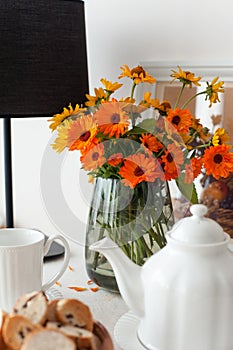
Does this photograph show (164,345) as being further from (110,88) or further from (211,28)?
(211,28)

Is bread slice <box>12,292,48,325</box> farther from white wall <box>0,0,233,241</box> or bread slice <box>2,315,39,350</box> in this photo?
white wall <box>0,0,233,241</box>

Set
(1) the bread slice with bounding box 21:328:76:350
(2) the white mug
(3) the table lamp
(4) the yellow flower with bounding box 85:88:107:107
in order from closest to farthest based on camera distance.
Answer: (1) the bread slice with bounding box 21:328:76:350 → (2) the white mug → (4) the yellow flower with bounding box 85:88:107:107 → (3) the table lamp

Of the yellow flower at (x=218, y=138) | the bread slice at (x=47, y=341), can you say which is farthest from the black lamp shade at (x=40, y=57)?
the bread slice at (x=47, y=341)

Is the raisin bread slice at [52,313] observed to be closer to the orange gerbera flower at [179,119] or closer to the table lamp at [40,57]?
the orange gerbera flower at [179,119]

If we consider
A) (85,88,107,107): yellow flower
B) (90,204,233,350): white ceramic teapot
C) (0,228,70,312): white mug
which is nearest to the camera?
(90,204,233,350): white ceramic teapot

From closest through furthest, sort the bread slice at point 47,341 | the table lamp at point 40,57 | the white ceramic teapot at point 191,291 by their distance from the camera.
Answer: the bread slice at point 47,341 → the white ceramic teapot at point 191,291 → the table lamp at point 40,57

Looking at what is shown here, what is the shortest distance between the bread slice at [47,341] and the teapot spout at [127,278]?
192 millimetres

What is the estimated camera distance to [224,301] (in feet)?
2.39

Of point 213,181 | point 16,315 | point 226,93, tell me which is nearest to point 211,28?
point 226,93

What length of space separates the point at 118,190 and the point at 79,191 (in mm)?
543

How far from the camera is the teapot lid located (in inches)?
29.3

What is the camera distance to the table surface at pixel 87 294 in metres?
0.93

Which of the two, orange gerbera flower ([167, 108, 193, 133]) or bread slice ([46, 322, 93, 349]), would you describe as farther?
orange gerbera flower ([167, 108, 193, 133])

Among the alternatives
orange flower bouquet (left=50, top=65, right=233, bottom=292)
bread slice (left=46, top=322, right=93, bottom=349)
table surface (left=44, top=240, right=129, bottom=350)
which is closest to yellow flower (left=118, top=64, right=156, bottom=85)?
orange flower bouquet (left=50, top=65, right=233, bottom=292)
